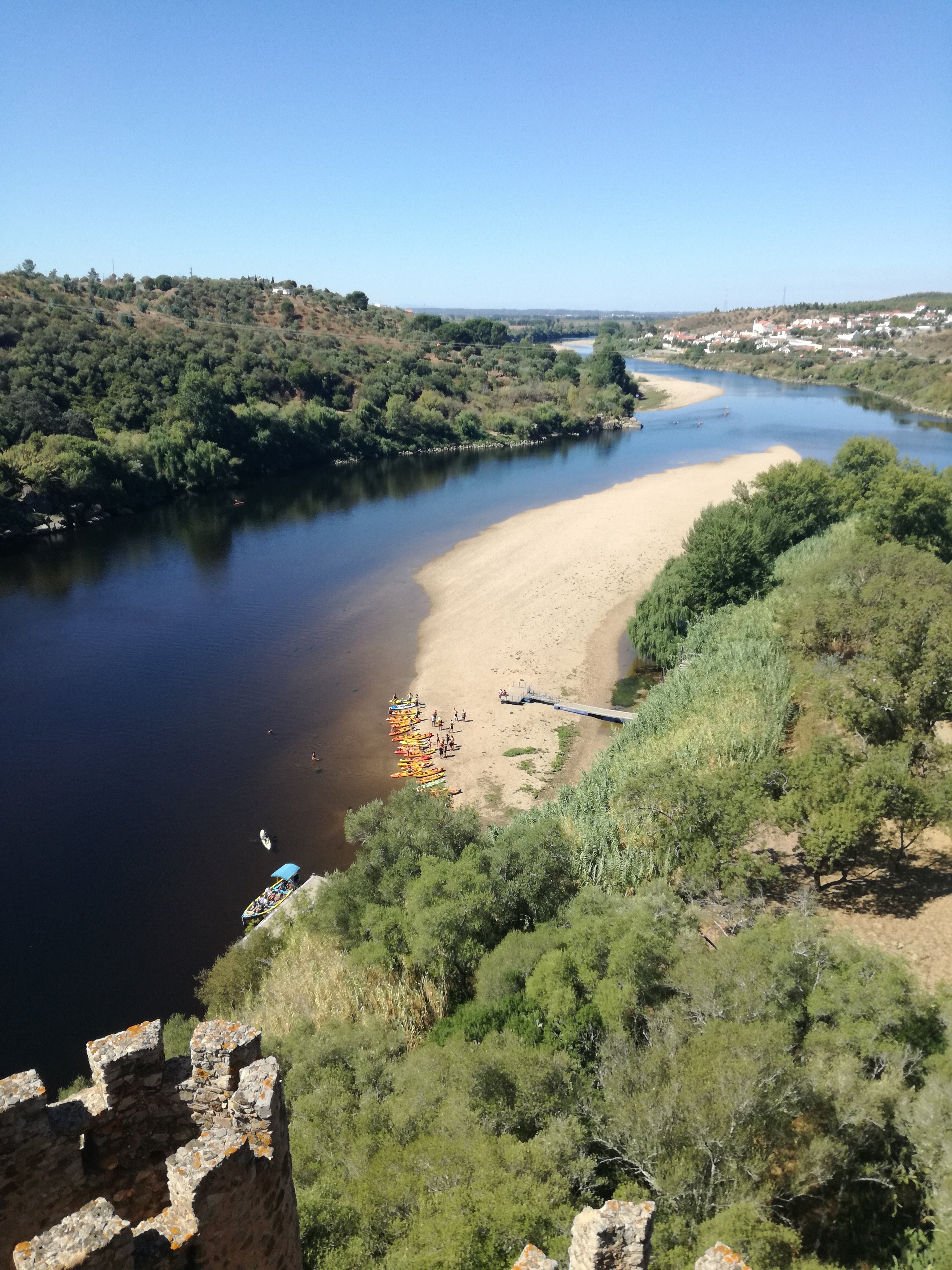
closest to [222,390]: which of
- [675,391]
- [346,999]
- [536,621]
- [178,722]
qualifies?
[536,621]

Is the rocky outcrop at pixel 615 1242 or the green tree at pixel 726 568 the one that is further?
the green tree at pixel 726 568

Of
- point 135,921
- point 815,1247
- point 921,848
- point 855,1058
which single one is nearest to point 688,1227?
point 815,1247

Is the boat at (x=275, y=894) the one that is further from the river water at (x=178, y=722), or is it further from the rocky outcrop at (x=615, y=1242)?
the rocky outcrop at (x=615, y=1242)

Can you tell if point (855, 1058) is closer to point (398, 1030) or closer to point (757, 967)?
point (757, 967)

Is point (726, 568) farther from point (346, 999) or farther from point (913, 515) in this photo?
point (346, 999)

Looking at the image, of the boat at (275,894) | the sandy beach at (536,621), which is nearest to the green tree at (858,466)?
the sandy beach at (536,621)

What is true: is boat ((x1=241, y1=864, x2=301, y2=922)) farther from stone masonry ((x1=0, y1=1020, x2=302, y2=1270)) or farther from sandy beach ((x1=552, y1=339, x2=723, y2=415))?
sandy beach ((x1=552, y1=339, x2=723, y2=415))
